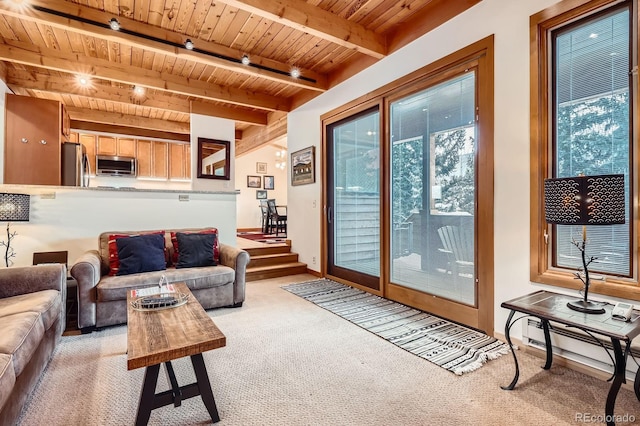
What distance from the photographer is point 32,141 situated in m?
4.22

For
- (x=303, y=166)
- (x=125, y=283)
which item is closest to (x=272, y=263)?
(x=303, y=166)

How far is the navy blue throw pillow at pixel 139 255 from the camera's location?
10.2ft

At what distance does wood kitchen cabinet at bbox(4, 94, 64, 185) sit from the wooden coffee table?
377 cm

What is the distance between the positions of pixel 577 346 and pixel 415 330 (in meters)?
1.13

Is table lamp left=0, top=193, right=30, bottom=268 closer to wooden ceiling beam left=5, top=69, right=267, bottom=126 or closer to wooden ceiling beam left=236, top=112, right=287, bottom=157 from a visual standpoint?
wooden ceiling beam left=5, top=69, right=267, bottom=126

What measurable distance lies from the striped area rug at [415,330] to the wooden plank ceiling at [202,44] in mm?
2873

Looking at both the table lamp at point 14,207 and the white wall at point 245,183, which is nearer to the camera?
the table lamp at point 14,207

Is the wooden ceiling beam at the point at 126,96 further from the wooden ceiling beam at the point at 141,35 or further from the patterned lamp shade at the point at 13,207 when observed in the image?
the patterned lamp shade at the point at 13,207

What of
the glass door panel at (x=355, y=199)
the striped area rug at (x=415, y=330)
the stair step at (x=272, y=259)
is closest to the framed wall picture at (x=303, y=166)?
the glass door panel at (x=355, y=199)

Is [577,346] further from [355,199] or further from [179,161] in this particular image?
[179,161]

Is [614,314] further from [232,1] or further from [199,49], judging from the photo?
[199,49]

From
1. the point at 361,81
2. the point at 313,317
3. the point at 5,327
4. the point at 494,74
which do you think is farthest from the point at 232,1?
the point at 313,317

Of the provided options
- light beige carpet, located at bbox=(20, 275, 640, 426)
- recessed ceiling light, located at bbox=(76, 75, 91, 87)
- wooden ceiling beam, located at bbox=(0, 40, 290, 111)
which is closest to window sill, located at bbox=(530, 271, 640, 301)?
light beige carpet, located at bbox=(20, 275, 640, 426)

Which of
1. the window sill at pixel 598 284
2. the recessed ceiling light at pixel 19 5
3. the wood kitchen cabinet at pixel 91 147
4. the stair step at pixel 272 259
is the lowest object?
the stair step at pixel 272 259
